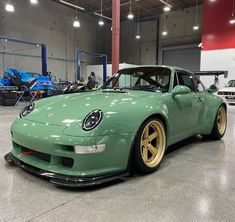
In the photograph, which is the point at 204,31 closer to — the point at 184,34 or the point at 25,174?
the point at 184,34

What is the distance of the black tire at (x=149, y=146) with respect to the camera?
2.23 metres

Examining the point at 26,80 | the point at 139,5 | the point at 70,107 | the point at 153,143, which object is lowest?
the point at 153,143

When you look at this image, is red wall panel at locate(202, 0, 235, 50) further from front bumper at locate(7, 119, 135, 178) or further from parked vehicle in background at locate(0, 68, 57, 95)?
front bumper at locate(7, 119, 135, 178)

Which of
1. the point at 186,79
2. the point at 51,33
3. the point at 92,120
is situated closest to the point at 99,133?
the point at 92,120

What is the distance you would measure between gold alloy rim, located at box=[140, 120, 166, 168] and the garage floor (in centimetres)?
14

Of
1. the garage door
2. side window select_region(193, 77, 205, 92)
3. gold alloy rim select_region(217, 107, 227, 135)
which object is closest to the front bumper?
side window select_region(193, 77, 205, 92)

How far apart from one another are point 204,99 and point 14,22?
46.1ft

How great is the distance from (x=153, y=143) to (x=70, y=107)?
3.19 feet

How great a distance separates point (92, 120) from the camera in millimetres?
2039

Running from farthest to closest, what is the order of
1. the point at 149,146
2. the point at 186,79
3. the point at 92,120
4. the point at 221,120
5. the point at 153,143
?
the point at 221,120 → the point at 186,79 → the point at 153,143 → the point at 149,146 → the point at 92,120

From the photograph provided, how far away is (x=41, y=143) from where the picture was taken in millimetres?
2023

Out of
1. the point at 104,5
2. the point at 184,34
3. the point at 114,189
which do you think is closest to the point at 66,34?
the point at 104,5

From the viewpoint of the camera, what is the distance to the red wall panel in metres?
13.0

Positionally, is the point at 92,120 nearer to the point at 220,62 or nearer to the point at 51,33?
the point at 220,62
